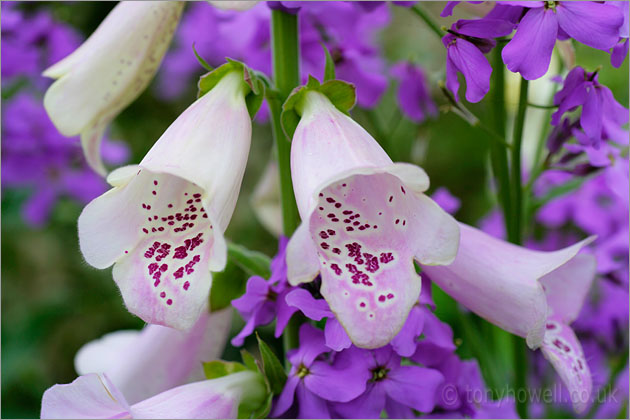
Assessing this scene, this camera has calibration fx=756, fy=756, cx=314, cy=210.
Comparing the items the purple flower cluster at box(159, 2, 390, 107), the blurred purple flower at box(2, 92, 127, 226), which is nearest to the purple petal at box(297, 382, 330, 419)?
the purple flower cluster at box(159, 2, 390, 107)

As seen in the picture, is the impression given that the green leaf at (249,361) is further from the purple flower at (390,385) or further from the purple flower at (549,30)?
the purple flower at (549,30)

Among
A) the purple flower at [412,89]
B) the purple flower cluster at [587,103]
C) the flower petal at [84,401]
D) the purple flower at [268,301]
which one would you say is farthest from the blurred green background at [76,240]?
the flower petal at [84,401]

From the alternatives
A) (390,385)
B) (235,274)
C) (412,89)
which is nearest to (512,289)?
(390,385)

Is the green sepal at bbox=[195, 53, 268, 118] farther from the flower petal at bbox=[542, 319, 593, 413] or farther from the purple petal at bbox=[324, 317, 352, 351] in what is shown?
the flower petal at bbox=[542, 319, 593, 413]

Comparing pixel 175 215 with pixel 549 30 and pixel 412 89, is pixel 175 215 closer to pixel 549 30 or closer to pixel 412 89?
pixel 549 30

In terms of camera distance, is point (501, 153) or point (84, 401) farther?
point (501, 153)

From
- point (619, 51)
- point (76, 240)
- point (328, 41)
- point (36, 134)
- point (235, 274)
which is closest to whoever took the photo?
point (619, 51)

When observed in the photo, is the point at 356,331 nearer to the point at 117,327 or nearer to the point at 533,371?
the point at 533,371
